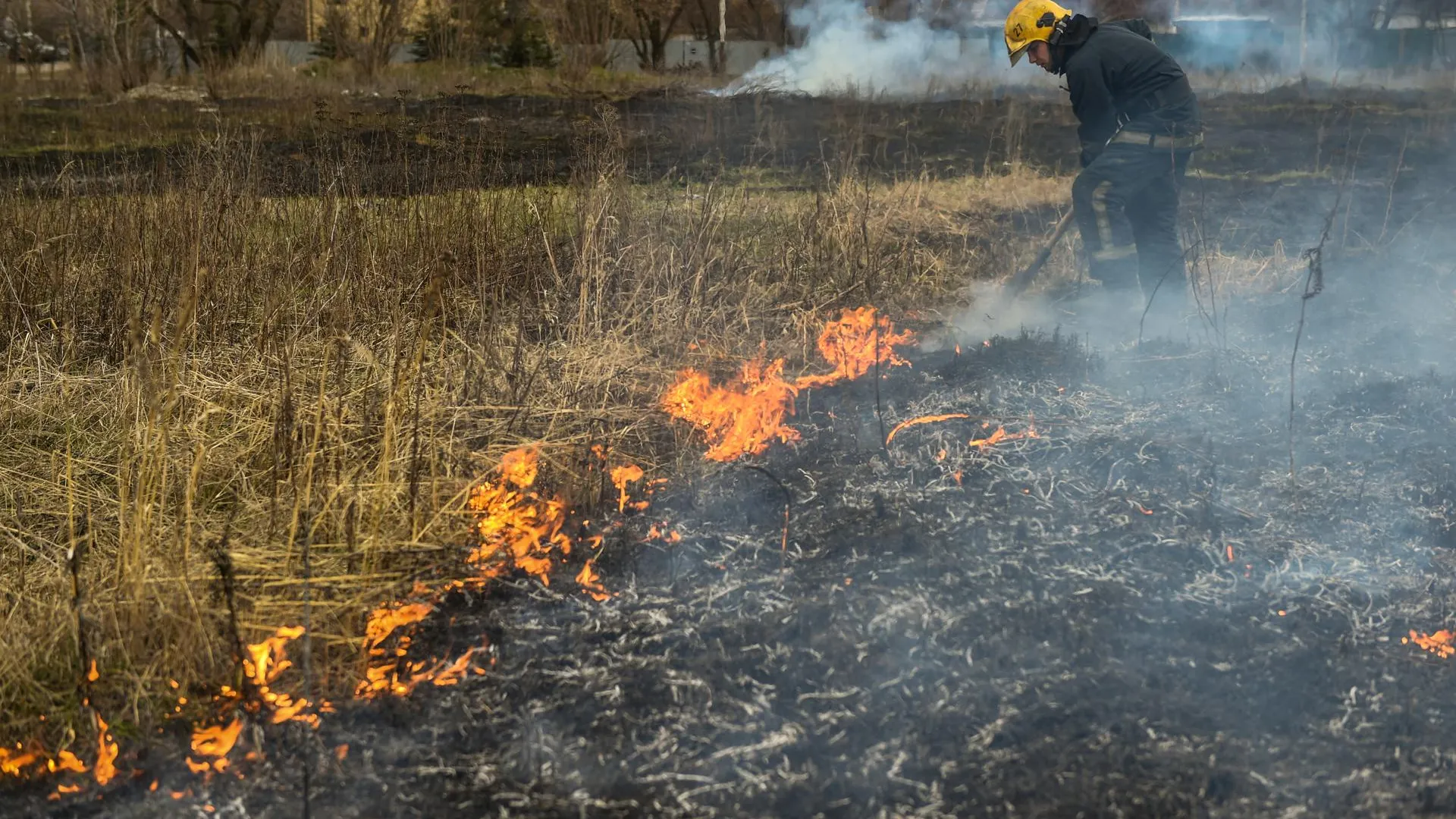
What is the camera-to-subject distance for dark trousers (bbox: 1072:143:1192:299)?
6.20m

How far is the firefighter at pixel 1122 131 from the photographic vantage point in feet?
20.4

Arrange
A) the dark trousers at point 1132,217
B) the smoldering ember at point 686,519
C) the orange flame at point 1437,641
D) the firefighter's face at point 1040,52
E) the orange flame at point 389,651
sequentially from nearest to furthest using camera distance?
the smoldering ember at point 686,519
the orange flame at point 389,651
the orange flame at point 1437,641
the dark trousers at point 1132,217
the firefighter's face at point 1040,52

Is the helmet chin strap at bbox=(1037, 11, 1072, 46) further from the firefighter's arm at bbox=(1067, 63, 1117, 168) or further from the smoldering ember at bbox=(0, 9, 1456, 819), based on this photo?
the smoldering ember at bbox=(0, 9, 1456, 819)

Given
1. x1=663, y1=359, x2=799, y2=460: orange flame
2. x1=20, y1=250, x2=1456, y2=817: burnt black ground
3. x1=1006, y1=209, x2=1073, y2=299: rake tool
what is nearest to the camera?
x1=20, y1=250, x2=1456, y2=817: burnt black ground

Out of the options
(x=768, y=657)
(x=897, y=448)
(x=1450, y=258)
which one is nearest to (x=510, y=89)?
(x=1450, y=258)

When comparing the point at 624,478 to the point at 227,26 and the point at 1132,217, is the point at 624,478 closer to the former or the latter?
the point at 1132,217

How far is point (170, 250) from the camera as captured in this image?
222 inches

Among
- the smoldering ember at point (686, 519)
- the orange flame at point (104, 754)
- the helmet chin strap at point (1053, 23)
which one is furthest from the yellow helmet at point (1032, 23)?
the orange flame at point (104, 754)

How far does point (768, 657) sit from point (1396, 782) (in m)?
1.57

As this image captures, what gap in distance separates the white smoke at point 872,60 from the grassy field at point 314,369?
991 cm

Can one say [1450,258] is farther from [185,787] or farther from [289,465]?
[185,787]

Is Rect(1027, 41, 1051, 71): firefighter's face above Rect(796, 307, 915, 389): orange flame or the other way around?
above

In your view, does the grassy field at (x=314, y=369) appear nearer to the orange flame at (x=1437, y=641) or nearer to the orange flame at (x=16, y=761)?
the orange flame at (x=16, y=761)

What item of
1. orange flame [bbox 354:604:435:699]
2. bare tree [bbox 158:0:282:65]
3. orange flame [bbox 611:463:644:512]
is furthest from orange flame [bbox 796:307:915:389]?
bare tree [bbox 158:0:282:65]
